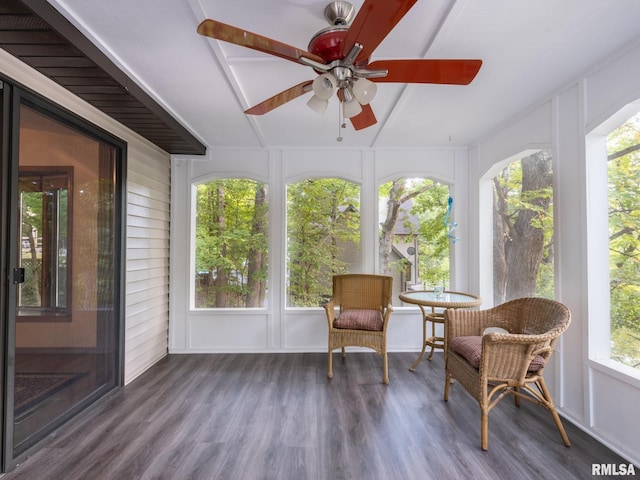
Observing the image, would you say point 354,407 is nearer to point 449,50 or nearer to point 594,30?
point 449,50

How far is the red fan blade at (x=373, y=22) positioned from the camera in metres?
1.12

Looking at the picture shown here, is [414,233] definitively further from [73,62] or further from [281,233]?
[73,62]

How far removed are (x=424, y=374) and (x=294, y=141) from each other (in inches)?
120

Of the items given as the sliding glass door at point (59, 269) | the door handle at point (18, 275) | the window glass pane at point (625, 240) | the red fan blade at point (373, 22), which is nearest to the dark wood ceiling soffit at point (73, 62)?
the sliding glass door at point (59, 269)

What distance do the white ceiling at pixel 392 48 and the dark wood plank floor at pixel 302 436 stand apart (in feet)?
8.58

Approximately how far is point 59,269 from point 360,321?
261 cm

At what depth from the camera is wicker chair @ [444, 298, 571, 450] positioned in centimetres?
207

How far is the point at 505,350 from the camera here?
2.10m

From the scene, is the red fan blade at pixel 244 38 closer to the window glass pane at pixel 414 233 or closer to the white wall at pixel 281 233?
the white wall at pixel 281 233

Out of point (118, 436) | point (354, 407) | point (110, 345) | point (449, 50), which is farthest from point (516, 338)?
point (110, 345)

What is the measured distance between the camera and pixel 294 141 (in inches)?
151

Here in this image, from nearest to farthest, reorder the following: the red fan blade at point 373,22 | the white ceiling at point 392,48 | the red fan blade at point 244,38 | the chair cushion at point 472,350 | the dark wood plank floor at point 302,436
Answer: the red fan blade at point 373,22, the red fan blade at point 244,38, the white ceiling at point 392,48, the dark wood plank floor at point 302,436, the chair cushion at point 472,350

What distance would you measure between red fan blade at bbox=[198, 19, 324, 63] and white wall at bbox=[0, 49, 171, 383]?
197 centimetres

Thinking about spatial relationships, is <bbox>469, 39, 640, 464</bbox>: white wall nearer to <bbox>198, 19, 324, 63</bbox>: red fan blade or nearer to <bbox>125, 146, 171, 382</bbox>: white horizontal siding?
<bbox>198, 19, 324, 63</bbox>: red fan blade
